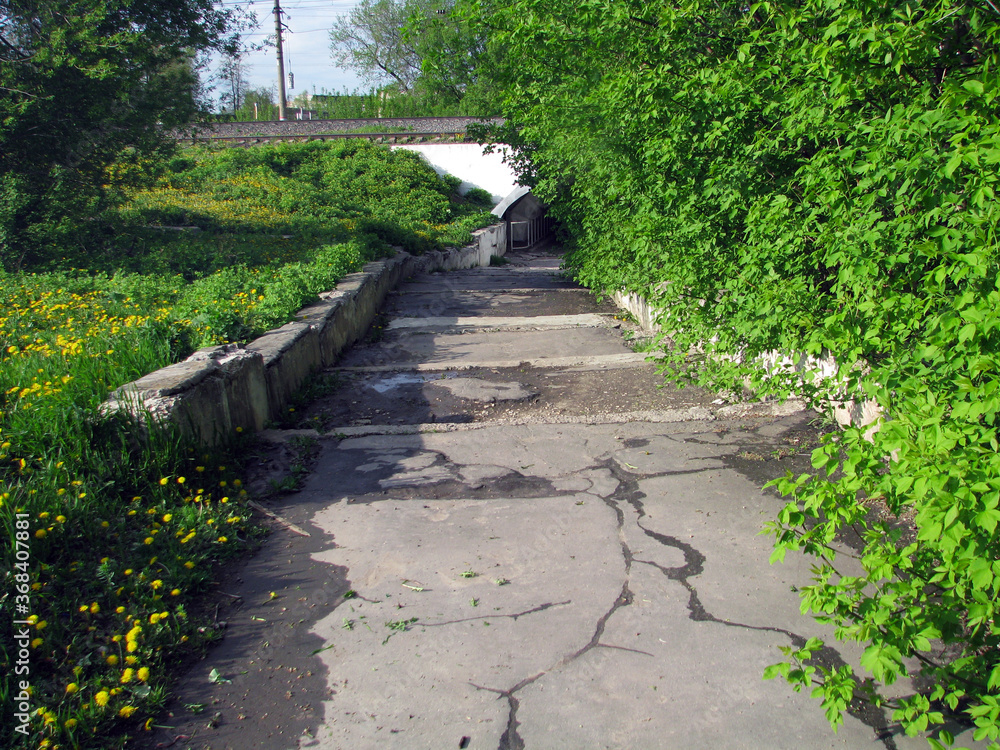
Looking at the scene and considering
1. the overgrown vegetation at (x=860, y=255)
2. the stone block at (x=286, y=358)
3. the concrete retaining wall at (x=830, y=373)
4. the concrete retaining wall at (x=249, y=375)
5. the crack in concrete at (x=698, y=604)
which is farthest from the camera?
the stone block at (x=286, y=358)

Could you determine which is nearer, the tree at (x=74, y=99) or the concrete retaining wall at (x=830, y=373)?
the concrete retaining wall at (x=830, y=373)

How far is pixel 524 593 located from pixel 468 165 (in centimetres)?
2923

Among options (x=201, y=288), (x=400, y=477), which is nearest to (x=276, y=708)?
(x=400, y=477)

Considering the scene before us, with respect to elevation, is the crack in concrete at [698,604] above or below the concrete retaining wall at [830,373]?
below

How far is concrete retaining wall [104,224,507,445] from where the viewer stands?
4.05m

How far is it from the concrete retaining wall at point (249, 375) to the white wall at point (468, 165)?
21.9 metres

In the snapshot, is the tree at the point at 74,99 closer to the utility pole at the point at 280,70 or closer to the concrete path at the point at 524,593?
the concrete path at the point at 524,593

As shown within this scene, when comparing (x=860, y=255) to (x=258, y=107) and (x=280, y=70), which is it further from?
(x=258, y=107)

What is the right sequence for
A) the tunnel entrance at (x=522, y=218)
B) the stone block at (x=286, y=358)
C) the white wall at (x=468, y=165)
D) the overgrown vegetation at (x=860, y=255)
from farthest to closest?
the white wall at (x=468, y=165)
the tunnel entrance at (x=522, y=218)
the stone block at (x=286, y=358)
the overgrown vegetation at (x=860, y=255)

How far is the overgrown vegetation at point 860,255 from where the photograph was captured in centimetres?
193

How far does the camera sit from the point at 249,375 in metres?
5.07

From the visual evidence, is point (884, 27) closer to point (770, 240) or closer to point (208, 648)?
point (770, 240)

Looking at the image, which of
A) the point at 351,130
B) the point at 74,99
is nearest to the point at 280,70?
the point at 351,130

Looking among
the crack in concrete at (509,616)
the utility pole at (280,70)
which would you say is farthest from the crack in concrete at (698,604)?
the utility pole at (280,70)
